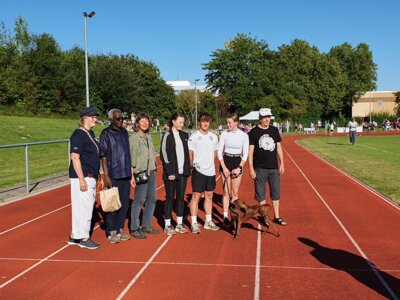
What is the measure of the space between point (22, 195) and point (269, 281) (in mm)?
7554

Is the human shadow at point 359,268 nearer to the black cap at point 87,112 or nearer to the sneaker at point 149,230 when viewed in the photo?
the sneaker at point 149,230

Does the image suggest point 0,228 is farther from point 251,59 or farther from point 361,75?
point 361,75

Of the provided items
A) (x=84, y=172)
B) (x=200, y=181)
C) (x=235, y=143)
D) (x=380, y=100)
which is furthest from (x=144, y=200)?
(x=380, y=100)

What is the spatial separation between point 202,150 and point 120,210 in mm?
1546

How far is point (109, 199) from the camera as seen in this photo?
19.7 ft

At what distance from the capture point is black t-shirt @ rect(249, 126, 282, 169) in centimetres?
724

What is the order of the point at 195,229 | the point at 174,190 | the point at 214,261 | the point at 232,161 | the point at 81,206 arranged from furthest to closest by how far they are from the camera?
the point at 232,161, the point at 195,229, the point at 174,190, the point at 81,206, the point at 214,261

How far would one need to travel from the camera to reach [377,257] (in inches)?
228

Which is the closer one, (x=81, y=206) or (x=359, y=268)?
(x=359, y=268)

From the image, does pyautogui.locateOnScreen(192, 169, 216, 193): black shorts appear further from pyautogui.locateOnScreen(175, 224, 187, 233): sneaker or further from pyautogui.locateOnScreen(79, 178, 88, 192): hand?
pyautogui.locateOnScreen(79, 178, 88, 192): hand

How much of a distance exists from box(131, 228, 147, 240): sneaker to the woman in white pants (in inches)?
26.4

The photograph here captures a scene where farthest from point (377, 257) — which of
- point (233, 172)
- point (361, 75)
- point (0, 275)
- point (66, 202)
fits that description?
point (361, 75)

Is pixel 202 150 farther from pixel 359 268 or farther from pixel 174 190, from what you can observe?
pixel 359 268

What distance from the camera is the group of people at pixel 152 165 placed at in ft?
19.7
